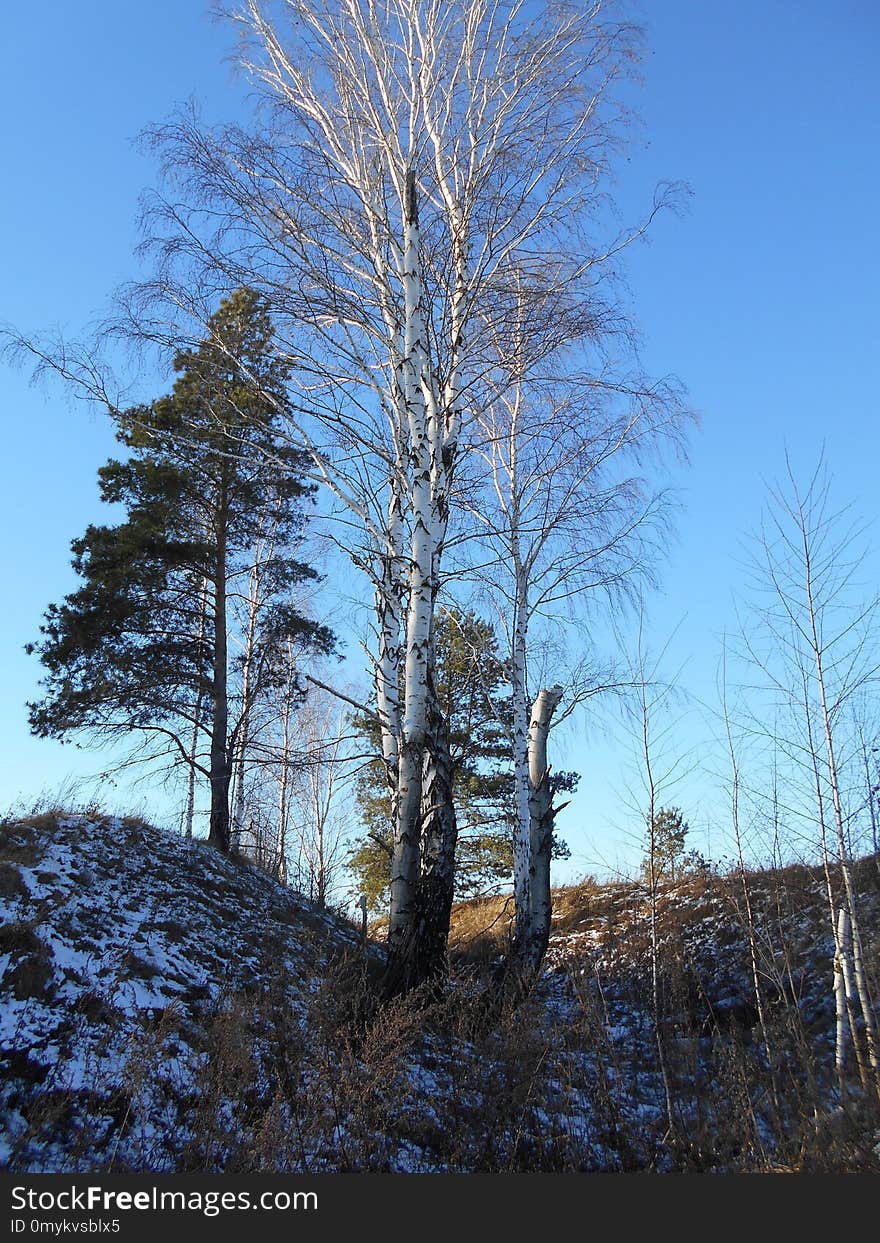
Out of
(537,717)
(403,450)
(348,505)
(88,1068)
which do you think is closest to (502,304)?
(403,450)

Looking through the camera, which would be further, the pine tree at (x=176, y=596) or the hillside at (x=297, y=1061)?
the pine tree at (x=176, y=596)

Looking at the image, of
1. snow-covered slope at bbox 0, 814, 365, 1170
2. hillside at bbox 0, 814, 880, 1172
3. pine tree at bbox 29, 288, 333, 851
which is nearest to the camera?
snow-covered slope at bbox 0, 814, 365, 1170

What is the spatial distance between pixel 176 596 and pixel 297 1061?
353 inches

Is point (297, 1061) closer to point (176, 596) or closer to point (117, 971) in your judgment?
point (117, 971)

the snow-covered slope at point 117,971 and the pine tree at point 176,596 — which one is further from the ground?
the pine tree at point 176,596

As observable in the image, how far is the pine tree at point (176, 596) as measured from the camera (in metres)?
11.9

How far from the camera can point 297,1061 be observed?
5.52m

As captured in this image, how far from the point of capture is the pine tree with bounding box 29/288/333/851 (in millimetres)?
11945

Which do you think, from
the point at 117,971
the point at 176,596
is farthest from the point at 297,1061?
the point at 176,596

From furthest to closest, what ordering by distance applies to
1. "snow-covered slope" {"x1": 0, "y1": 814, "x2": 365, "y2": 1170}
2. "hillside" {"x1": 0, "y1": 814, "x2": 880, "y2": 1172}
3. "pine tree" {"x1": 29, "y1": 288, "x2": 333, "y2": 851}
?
"pine tree" {"x1": 29, "y1": 288, "x2": 333, "y2": 851} → "hillside" {"x1": 0, "y1": 814, "x2": 880, "y2": 1172} → "snow-covered slope" {"x1": 0, "y1": 814, "x2": 365, "y2": 1170}

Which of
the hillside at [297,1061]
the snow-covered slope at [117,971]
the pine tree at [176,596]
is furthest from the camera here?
the pine tree at [176,596]

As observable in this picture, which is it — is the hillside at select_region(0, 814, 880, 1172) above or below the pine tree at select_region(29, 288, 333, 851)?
below

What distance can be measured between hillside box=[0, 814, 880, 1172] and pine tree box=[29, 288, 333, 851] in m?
3.10

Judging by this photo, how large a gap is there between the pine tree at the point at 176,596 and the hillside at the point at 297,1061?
10.2 ft
